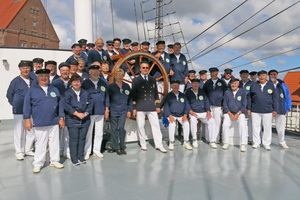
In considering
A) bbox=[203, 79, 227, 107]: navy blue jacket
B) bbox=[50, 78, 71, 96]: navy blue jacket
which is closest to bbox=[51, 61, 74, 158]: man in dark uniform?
bbox=[50, 78, 71, 96]: navy blue jacket

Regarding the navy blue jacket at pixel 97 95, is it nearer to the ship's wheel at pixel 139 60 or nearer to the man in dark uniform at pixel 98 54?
the ship's wheel at pixel 139 60

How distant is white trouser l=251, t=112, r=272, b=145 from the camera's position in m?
4.64

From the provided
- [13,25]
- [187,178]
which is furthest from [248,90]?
[13,25]

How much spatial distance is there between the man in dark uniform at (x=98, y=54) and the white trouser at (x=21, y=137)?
1606 millimetres

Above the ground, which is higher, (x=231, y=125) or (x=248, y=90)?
(x=248, y=90)

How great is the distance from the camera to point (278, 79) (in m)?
4.95

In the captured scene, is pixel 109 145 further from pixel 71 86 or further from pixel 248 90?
pixel 248 90

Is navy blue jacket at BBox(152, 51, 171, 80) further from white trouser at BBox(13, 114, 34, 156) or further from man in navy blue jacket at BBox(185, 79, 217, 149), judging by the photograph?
white trouser at BBox(13, 114, 34, 156)

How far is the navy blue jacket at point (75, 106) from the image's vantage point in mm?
3490

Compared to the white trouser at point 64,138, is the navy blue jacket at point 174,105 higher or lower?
higher

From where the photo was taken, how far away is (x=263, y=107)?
463 centimetres

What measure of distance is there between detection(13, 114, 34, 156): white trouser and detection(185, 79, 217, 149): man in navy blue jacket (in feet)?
9.05

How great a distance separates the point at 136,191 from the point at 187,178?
0.70 meters

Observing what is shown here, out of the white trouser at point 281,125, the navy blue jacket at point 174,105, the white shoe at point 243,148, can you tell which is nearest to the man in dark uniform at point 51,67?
the navy blue jacket at point 174,105
